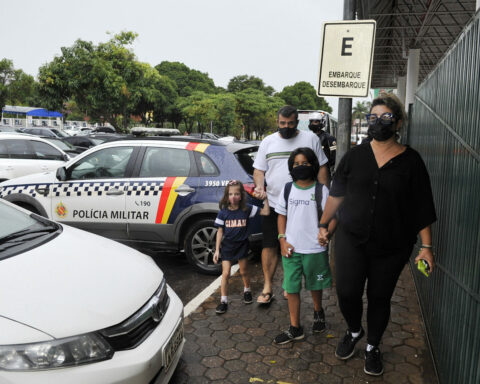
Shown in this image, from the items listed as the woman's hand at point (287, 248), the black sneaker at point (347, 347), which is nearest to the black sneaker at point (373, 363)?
the black sneaker at point (347, 347)

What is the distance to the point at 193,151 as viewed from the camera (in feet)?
16.8

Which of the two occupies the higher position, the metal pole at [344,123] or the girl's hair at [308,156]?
the metal pole at [344,123]

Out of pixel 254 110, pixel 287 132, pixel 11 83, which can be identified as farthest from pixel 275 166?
pixel 11 83

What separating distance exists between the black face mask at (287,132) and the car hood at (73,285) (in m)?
1.71

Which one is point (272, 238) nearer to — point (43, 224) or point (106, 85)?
point (43, 224)

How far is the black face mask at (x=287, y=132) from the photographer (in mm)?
3912

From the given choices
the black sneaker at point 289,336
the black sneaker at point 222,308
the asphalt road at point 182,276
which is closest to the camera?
the black sneaker at point 289,336

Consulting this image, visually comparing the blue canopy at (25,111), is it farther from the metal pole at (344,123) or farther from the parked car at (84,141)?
the metal pole at (344,123)

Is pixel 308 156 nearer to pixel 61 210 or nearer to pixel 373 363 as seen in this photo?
pixel 373 363

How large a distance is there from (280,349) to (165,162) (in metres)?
2.68

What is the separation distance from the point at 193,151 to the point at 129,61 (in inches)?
826

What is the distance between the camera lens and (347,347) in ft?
10.8

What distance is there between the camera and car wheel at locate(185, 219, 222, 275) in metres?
5.03

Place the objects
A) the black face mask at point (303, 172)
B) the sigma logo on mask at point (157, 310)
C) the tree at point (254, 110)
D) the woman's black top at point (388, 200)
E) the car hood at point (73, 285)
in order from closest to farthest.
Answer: the car hood at point (73, 285) → the sigma logo on mask at point (157, 310) → the woman's black top at point (388, 200) → the black face mask at point (303, 172) → the tree at point (254, 110)
